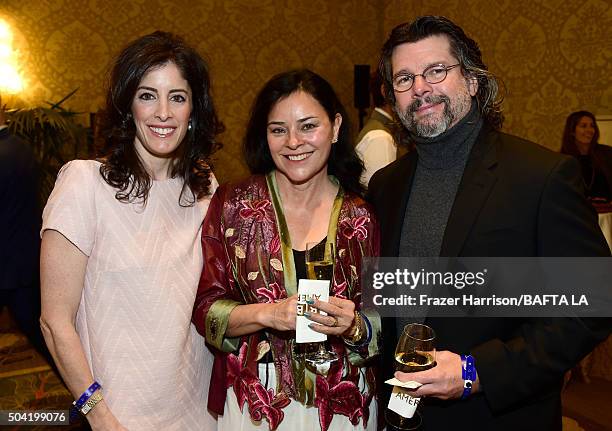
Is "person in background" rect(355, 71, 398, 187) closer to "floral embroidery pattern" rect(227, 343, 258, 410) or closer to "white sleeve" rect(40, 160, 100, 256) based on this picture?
"floral embroidery pattern" rect(227, 343, 258, 410)

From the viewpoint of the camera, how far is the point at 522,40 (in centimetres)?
516

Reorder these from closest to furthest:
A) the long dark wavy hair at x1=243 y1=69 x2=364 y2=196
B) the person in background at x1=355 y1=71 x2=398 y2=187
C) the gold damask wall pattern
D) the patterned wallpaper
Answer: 1. the long dark wavy hair at x1=243 y1=69 x2=364 y2=196
2. the person in background at x1=355 y1=71 x2=398 y2=187
3. the patterned wallpaper
4. the gold damask wall pattern

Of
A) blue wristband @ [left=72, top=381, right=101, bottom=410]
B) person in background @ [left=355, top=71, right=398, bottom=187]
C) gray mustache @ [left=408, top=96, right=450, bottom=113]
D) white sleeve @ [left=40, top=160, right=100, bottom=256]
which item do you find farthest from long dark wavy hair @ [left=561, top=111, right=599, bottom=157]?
blue wristband @ [left=72, top=381, right=101, bottom=410]

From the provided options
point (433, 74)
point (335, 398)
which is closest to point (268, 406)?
point (335, 398)

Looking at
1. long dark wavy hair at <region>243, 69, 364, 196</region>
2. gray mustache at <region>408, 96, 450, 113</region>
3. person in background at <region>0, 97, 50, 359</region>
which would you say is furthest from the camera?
person in background at <region>0, 97, 50, 359</region>

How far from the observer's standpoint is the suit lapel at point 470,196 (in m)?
1.62

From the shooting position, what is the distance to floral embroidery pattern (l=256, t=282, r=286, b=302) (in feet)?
5.90

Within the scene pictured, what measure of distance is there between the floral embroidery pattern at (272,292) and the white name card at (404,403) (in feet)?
1.57

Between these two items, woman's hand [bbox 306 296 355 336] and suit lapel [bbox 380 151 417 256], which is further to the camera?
suit lapel [bbox 380 151 417 256]

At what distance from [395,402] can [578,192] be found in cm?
78

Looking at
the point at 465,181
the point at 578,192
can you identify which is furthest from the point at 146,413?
the point at 578,192

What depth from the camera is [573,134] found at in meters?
4.49

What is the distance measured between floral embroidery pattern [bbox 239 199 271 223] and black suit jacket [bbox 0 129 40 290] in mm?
1933

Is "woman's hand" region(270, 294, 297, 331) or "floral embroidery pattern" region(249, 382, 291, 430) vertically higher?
"woman's hand" region(270, 294, 297, 331)
